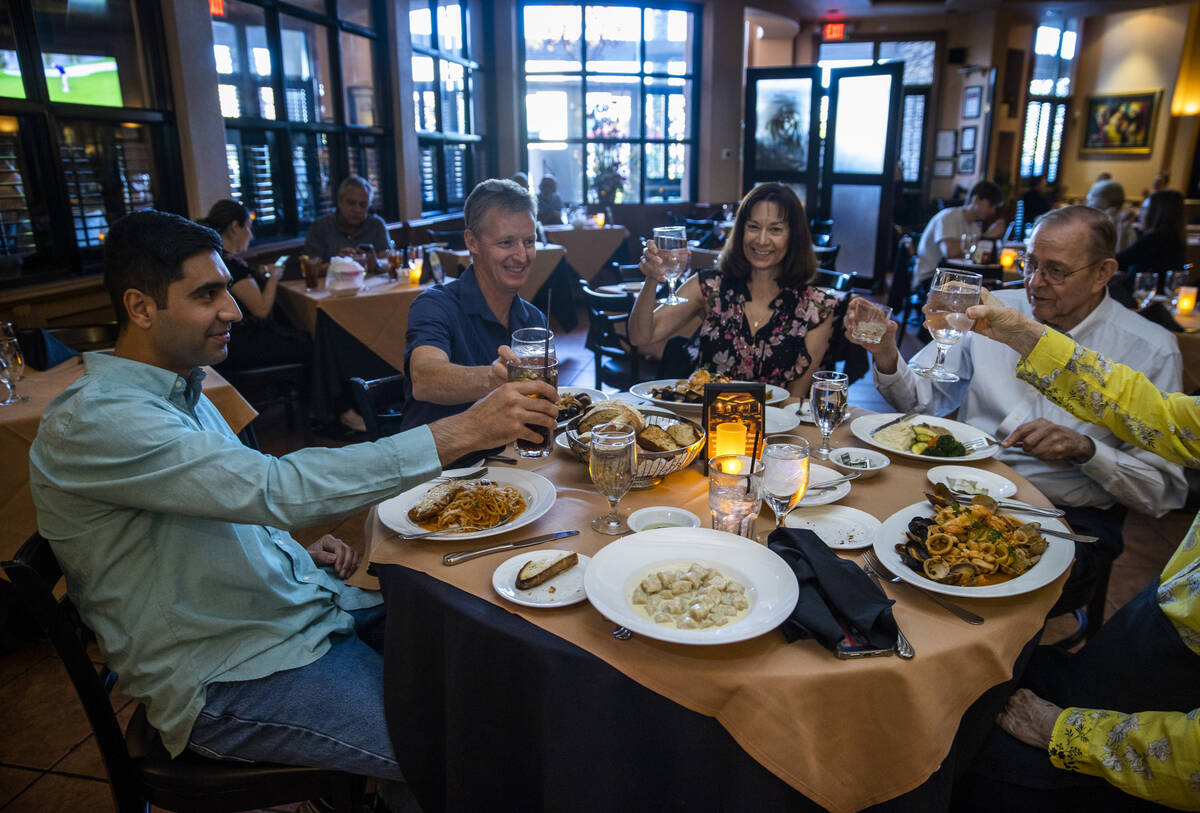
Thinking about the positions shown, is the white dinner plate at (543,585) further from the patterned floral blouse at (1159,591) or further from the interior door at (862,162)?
the interior door at (862,162)

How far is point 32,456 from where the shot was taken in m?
1.29

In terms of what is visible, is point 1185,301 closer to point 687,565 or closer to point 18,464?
point 687,565

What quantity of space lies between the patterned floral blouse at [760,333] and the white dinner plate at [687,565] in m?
1.44

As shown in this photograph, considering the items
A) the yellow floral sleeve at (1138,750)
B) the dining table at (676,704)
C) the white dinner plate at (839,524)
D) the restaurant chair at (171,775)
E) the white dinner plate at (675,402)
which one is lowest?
the restaurant chair at (171,775)

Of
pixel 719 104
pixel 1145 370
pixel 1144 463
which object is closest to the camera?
pixel 1144 463

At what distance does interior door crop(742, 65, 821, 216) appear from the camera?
395 inches

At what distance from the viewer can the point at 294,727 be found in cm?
138

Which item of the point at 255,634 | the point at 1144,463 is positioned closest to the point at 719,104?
the point at 1144,463

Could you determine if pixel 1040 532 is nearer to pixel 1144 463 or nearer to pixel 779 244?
pixel 1144 463

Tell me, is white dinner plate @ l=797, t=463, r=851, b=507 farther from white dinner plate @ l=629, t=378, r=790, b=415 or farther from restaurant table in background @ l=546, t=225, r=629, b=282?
restaurant table in background @ l=546, t=225, r=629, b=282

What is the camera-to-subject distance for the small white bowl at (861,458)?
1733mm

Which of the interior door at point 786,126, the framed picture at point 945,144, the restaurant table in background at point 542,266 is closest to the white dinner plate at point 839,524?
the restaurant table in background at point 542,266

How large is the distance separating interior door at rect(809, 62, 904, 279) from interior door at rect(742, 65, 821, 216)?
0.20m

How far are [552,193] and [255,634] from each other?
828cm
